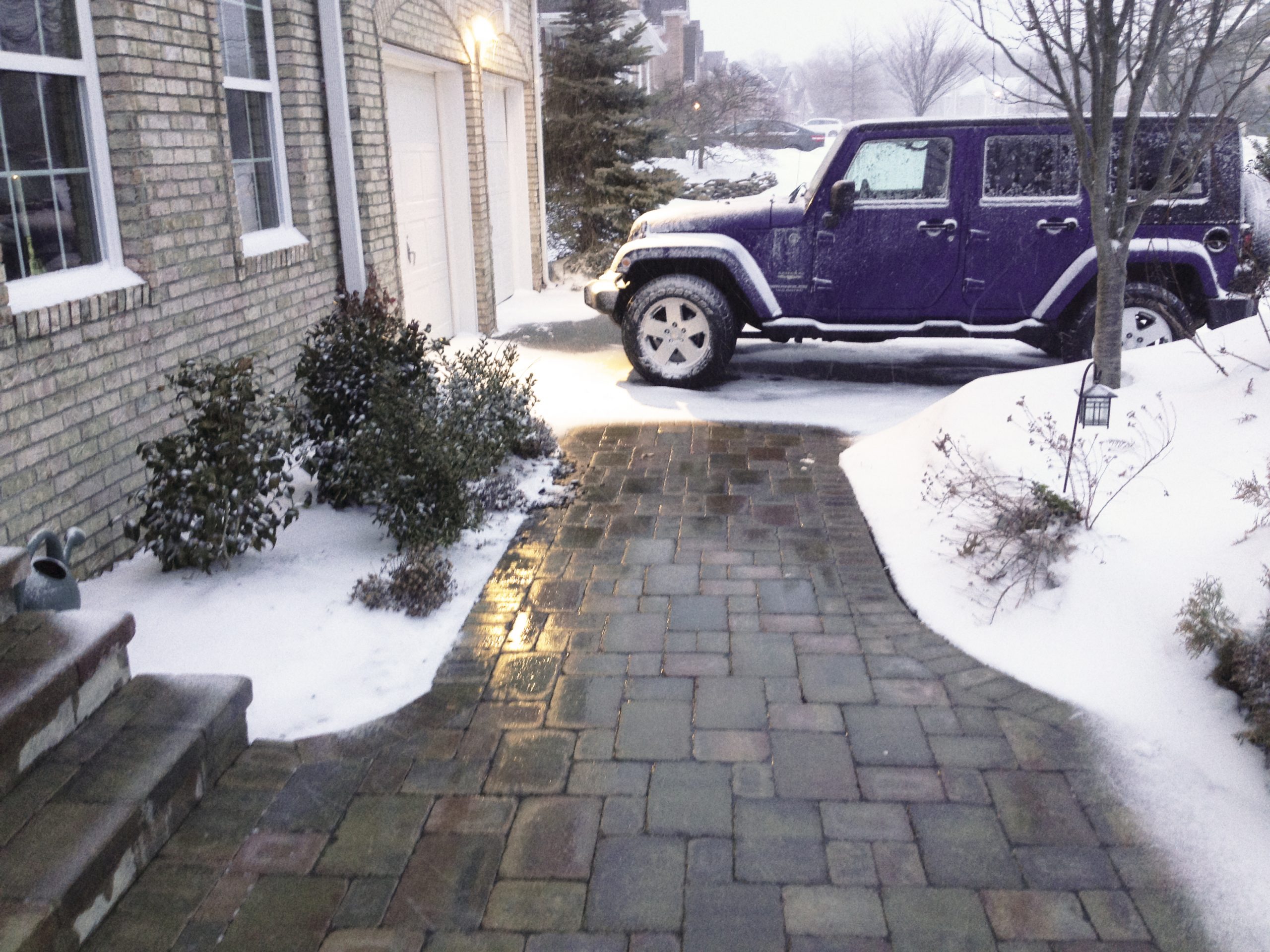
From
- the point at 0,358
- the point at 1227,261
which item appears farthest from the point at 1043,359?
the point at 0,358

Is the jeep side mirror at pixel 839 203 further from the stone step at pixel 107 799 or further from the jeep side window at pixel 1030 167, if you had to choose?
the stone step at pixel 107 799

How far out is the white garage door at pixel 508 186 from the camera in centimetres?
1178

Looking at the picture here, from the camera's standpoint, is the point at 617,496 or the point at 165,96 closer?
the point at 165,96

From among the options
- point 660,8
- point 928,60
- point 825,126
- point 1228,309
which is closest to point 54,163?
point 1228,309

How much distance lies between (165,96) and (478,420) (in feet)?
6.99

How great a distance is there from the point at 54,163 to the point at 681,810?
12.3 ft

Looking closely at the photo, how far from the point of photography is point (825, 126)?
44.2 m

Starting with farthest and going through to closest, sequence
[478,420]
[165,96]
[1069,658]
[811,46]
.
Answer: [811,46]
[478,420]
[165,96]
[1069,658]

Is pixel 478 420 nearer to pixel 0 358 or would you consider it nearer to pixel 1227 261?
pixel 0 358

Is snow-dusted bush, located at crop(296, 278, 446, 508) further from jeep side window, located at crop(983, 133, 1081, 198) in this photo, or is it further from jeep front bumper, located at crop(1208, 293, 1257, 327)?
jeep front bumper, located at crop(1208, 293, 1257, 327)

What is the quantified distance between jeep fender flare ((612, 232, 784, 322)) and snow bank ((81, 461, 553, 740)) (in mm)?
3604

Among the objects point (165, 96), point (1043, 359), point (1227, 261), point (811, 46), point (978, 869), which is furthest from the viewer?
point (811, 46)

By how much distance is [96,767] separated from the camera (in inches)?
114

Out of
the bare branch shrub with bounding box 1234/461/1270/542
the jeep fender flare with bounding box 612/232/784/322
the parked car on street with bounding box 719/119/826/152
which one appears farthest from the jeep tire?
the parked car on street with bounding box 719/119/826/152
